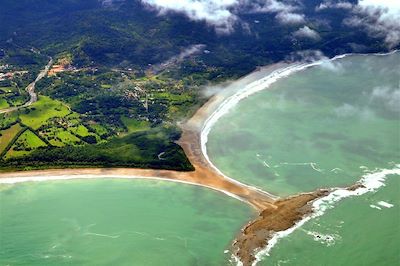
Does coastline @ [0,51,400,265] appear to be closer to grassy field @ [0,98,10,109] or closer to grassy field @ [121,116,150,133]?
grassy field @ [121,116,150,133]

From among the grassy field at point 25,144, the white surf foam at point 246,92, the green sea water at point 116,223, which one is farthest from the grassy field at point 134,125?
the green sea water at point 116,223

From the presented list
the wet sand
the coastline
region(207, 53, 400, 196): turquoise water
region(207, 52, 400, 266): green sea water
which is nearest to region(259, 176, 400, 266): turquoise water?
region(207, 52, 400, 266): green sea water

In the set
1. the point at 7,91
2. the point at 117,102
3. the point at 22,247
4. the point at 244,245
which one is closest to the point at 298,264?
the point at 244,245

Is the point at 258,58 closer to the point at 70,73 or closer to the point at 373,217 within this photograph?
the point at 70,73

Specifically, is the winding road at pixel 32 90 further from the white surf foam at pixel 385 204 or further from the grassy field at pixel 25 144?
the white surf foam at pixel 385 204

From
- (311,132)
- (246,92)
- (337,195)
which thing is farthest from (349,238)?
(246,92)
